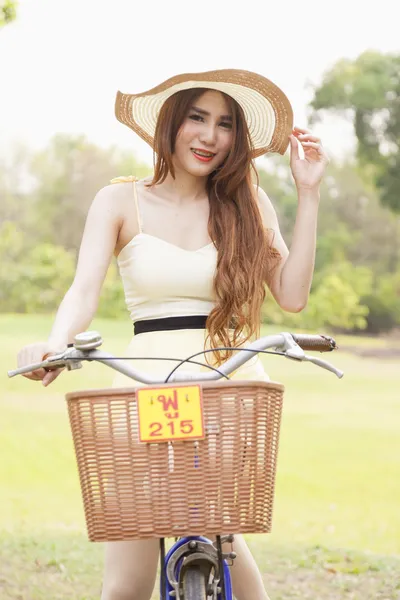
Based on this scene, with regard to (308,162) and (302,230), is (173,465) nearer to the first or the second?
(302,230)

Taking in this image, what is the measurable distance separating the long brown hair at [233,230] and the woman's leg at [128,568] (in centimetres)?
49

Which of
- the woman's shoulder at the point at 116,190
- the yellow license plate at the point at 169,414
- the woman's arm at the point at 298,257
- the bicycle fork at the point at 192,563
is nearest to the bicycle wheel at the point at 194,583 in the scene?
the bicycle fork at the point at 192,563

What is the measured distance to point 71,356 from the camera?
1917mm

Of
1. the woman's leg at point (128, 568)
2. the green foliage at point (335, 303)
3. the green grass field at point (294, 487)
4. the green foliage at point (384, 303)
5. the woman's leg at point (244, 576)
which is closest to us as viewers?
the woman's leg at point (128, 568)

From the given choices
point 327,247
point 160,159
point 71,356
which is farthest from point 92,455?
point 327,247

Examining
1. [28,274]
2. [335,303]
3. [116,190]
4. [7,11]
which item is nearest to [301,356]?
[116,190]

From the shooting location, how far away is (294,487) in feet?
31.2

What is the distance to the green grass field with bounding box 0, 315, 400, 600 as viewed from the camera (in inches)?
202

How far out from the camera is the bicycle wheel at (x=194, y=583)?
214 centimetres

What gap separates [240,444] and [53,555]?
3.80 metres

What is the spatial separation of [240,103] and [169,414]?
108 centimetres

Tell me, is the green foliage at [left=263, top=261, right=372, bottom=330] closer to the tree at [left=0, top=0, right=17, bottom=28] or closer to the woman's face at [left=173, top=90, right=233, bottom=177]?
the tree at [left=0, top=0, right=17, bottom=28]

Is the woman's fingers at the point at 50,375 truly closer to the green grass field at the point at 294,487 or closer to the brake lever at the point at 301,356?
the brake lever at the point at 301,356

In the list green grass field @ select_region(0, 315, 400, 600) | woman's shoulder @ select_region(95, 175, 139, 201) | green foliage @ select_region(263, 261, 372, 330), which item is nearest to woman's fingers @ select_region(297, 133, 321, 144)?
woman's shoulder @ select_region(95, 175, 139, 201)
